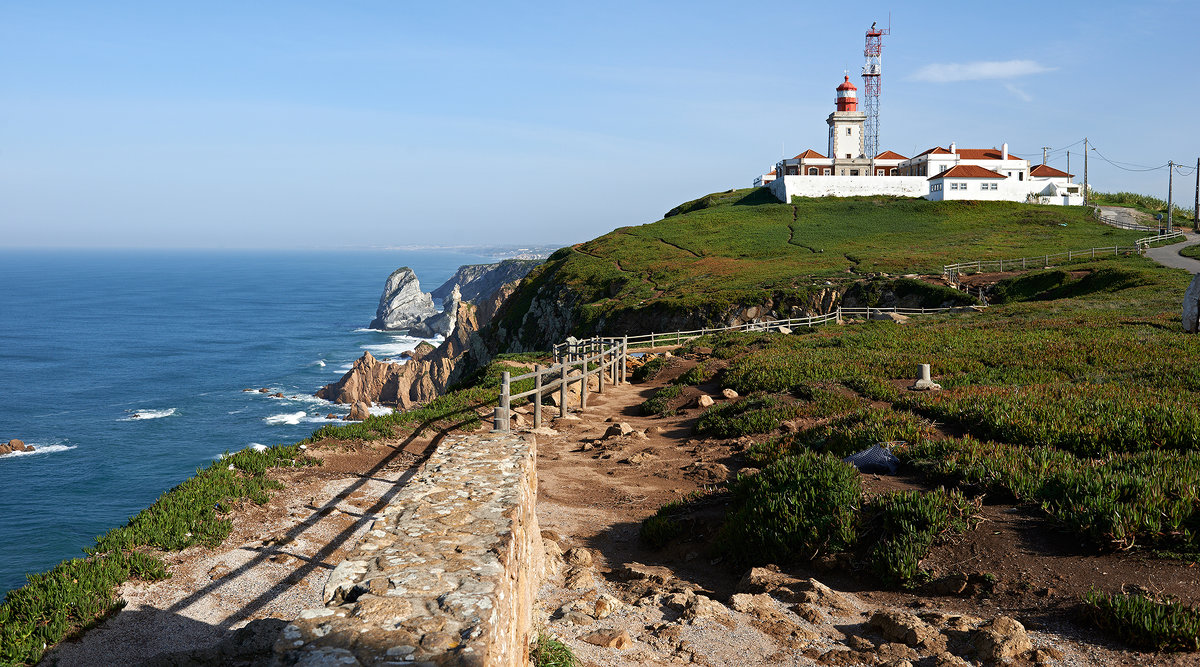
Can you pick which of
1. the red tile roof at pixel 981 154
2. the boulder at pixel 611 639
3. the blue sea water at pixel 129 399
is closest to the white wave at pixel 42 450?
the blue sea water at pixel 129 399

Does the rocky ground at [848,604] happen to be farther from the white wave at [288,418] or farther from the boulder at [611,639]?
the white wave at [288,418]

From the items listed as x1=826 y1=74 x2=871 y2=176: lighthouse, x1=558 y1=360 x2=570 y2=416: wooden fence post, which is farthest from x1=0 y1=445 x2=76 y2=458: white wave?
x1=826 y1=74 x2=871 y2=176: lighthouse

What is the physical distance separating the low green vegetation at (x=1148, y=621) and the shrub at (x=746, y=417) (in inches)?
316

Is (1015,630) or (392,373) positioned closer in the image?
(1015,630)

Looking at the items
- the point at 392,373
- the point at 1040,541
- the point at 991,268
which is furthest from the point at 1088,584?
the point at 392,373

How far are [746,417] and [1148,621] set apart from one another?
920 centimetres

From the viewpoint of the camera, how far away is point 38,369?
7538cm

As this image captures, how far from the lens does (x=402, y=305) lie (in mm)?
141875

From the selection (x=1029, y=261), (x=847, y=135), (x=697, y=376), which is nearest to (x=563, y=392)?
(x=697, y=376)

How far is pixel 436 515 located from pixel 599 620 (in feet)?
6.05

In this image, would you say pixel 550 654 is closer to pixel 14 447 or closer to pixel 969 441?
pixel 969 441

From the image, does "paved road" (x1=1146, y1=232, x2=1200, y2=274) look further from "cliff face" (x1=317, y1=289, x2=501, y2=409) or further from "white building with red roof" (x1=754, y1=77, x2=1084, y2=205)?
"cliff face" (x1=317, y1=289, x2=501, y2=409)

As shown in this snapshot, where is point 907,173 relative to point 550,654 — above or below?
above

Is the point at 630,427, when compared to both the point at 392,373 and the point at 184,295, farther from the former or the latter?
the point at 184,295
